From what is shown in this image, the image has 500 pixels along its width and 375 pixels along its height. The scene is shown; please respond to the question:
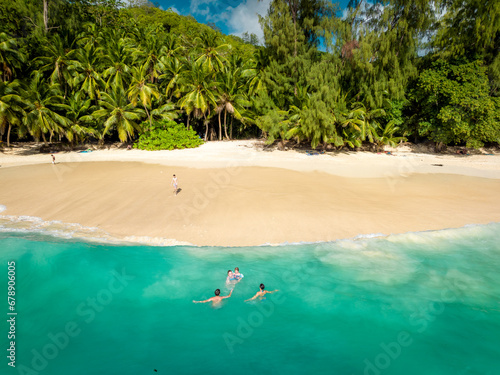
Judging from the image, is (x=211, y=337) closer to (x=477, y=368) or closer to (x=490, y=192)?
(x=477, y=368)

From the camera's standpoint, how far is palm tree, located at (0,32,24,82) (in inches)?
1036

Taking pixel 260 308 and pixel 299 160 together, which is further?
pixel 299 160

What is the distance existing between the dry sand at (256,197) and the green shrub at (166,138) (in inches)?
213

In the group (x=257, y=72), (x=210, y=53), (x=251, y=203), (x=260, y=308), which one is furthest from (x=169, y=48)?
(x=260, y=308)

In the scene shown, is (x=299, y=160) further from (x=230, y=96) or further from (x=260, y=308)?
(x=260, y=308)

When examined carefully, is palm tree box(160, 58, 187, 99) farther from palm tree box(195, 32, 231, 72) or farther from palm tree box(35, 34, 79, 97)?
palm tree box(35, 34, 79, 97)

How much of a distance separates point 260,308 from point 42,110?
29.1 meters

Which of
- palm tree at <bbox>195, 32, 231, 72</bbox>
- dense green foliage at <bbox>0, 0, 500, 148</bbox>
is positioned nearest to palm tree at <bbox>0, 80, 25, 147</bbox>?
dense green foliage at <bbox>0, 0, 500, 148</bbox>

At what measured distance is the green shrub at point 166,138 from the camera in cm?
2877

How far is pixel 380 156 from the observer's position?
25969mm

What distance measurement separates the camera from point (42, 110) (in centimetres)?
2573

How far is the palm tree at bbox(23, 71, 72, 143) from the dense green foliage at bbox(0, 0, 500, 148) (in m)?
0.10

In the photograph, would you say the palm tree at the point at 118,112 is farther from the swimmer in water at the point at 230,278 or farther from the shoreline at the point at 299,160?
the swimmer in water at the point at 230,278

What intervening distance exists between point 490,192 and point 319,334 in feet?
50.8
